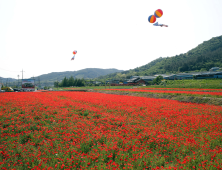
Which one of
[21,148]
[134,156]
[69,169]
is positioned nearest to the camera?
[69,169]

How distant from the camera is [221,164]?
202 inches

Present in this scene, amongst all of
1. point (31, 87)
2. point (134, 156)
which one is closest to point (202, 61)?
point (31, 87)

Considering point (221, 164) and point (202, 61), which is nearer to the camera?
point (221, 164)

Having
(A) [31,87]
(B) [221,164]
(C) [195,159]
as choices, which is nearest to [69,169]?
(C) [195,159]

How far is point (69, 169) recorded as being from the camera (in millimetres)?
4777

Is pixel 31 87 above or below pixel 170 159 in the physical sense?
above

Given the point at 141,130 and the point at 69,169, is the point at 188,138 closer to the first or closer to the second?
the point at 141,130

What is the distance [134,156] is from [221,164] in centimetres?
331

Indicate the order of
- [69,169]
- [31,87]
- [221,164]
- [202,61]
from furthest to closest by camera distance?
1. [202,61]
2. [31,87]
3. [221,164]
4. [69,169]

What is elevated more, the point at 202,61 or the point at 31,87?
the point at 202,61

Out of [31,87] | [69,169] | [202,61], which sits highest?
[202,61]

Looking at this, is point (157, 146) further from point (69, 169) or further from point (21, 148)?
point (21, 148)

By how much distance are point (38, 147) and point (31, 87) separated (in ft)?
154

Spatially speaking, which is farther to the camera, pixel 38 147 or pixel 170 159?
pixel 38 147
